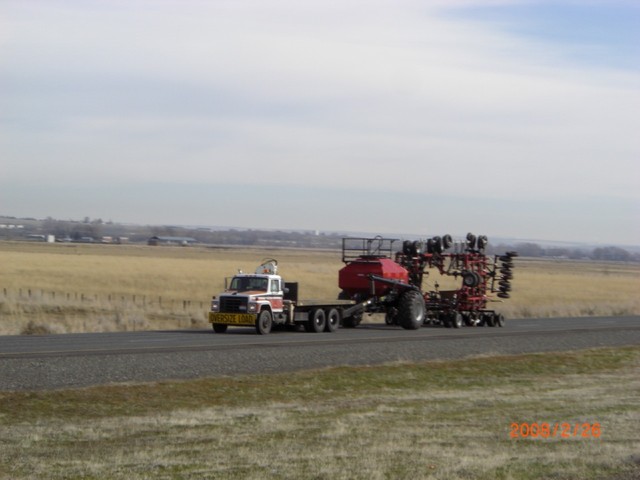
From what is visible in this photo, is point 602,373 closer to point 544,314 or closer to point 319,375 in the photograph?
point 319,375

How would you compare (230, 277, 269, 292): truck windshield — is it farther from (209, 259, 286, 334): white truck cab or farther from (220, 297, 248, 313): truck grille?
(220, 297, 248, 313): truck grille

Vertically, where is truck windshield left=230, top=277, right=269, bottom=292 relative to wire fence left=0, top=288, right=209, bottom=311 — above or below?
above

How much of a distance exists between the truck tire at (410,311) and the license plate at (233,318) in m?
7.96

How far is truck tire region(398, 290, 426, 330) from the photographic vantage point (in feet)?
132

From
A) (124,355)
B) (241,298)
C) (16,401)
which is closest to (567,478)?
(16,401)

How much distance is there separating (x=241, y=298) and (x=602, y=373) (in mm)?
12957

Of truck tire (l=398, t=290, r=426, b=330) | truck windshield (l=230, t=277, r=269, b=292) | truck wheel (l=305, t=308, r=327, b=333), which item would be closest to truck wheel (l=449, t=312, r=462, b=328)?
truck tire (l=398, t=290, r=426, b=330)

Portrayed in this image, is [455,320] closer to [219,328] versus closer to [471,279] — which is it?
[471,279]

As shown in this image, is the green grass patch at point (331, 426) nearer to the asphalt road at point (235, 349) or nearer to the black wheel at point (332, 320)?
the asphalt road at point (235, 349)

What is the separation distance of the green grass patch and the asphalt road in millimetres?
1644
